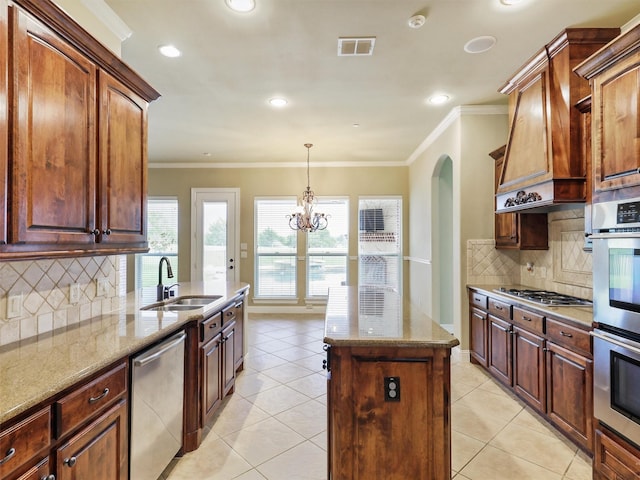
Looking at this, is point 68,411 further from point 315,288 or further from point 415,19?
point 315,288

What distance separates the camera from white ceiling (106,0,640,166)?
7.63 feet

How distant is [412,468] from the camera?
1664 mm

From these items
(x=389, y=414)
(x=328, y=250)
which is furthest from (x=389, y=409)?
(x=328, y=250)

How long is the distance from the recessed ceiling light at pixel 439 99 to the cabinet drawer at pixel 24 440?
4.01 meters

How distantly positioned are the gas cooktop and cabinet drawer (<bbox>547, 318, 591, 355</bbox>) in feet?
0.74

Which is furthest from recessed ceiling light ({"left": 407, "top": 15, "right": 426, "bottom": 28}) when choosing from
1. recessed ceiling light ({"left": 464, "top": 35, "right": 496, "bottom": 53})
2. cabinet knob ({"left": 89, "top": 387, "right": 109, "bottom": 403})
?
cabinet knob ({"left": 89, "top": 387, "right": 109, "bottom": 403})

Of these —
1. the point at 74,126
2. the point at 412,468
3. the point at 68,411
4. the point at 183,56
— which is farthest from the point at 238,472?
the point at 183,56

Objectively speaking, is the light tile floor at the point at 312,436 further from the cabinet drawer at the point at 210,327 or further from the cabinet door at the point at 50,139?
the cabinet door at the point at 50,139

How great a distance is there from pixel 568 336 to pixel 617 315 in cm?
64

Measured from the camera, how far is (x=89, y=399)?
4.50 feet

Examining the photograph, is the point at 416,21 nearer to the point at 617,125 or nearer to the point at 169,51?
the point at 617,125

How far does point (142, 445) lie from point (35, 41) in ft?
6.42

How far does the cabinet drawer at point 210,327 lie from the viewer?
2.39 meters

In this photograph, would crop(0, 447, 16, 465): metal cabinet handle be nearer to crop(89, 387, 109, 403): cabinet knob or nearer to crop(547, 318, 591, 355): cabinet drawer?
crop(89, 387, 109, 403): cabinet knob
